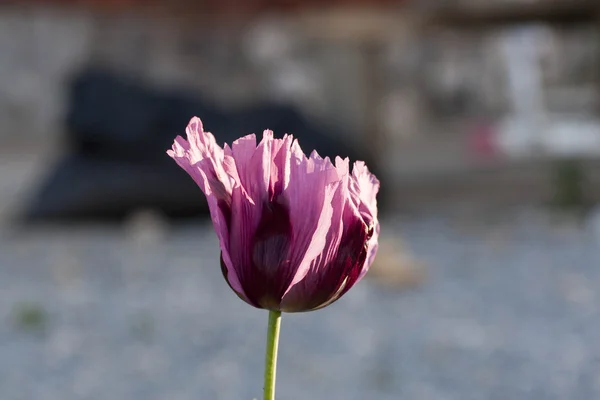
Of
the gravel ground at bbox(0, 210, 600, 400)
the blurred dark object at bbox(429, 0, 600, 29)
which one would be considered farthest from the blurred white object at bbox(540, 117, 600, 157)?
the gravel ground at bbox(0, 210, 600, 400)

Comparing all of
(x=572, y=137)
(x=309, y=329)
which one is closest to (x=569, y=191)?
(x=309, y=329)

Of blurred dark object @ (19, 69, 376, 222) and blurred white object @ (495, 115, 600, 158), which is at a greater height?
blurred white object @ (495, 115, 600, 158)

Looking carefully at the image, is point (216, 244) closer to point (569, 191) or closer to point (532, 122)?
point (569, 191)

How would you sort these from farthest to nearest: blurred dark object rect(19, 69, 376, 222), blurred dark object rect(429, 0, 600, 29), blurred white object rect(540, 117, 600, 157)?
blurred white object rect(540, 117, 600, 157)
blurred dark object rect(429, 0, 600, 29)
blurred dark object rect(19, 69, 376, 222)

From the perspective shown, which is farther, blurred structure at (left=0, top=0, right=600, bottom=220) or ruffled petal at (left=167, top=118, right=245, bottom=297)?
blurred structure at (left=0, top=0, right=600, bottom=220)

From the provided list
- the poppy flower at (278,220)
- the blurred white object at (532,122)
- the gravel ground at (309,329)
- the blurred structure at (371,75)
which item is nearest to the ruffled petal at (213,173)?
the poppy flower at (278,220)

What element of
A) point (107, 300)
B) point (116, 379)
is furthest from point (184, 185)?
point (116, 379)

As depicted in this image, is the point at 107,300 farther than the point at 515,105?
No

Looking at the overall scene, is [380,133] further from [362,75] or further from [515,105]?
[515,105]

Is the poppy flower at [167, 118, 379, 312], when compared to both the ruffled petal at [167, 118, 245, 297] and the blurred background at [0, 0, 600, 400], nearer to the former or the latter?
the ruffled petal at [167, 118, 245, 297]
